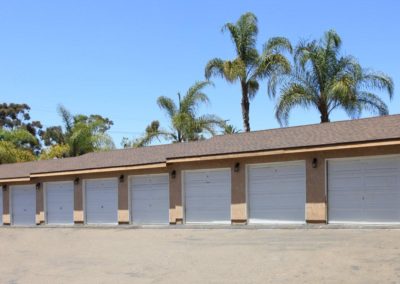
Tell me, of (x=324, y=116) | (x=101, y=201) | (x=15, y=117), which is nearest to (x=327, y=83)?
(x=324, y=116)

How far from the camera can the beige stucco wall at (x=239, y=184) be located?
17625 mm

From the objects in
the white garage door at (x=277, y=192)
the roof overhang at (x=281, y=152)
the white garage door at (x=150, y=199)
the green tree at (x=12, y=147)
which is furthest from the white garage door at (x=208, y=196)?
the green tree at (x=12, y=147)

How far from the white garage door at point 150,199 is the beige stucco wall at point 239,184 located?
0.97ft

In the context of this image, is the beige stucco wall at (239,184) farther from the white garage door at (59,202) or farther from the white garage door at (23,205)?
the white garage door at (23,205)

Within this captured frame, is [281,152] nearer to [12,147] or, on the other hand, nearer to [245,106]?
[245,106]

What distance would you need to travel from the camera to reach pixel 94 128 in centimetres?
3897

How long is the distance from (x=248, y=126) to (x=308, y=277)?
25.0m

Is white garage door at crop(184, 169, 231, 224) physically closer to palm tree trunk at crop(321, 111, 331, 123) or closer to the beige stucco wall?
the beige stucco wall

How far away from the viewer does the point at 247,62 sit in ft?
114

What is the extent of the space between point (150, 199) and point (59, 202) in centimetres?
607

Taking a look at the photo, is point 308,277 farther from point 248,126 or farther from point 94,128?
point 94,128

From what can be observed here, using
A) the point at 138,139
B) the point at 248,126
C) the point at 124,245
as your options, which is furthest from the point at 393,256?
the point at 138,139

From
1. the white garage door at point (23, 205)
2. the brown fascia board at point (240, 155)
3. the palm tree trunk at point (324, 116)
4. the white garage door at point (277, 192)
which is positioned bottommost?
the white garage door at point (23, 205)

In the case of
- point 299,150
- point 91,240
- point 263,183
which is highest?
point 299,150
